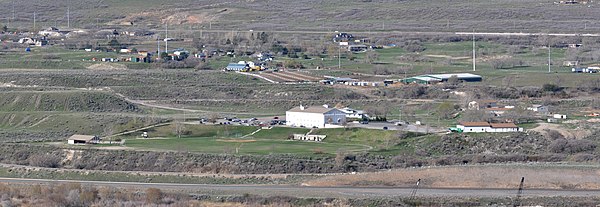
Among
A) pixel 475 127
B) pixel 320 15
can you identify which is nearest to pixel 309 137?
pixel 475 127

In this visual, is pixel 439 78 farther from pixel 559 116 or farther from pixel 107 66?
pixel 107 66

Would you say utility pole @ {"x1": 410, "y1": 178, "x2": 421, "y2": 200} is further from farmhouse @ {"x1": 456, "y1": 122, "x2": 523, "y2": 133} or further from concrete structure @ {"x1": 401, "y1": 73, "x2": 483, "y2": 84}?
concrete structure @ {"x1": 401, "y1": 73, "x2": 483, "y2": 84}

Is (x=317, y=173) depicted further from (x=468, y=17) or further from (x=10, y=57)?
(x=468, y=17)

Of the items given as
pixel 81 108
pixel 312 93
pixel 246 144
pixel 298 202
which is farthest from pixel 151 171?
pixel 312 93

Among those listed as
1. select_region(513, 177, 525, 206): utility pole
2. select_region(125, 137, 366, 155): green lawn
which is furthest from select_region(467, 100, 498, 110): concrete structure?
select_region(513, 177, 525, 206): utility pole

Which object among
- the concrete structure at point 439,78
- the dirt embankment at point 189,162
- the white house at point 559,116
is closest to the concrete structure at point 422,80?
the concrete structure at point 439,78

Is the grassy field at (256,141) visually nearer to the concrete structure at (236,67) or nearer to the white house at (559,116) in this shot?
the white house at (559,116)
